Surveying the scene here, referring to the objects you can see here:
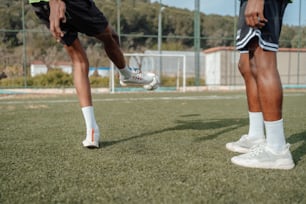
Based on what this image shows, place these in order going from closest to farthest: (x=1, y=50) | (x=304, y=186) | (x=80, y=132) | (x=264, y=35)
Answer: (x=304, y=186) < (x=264, y=35) < (x=80, y=132) < (x=1, y=50)

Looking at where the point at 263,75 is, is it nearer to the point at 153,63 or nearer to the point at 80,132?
the point at 80,132

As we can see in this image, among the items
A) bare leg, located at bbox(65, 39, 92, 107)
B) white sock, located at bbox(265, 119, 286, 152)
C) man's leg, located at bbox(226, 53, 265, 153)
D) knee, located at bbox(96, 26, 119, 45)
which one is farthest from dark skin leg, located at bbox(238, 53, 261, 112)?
bare leg, located at bbox(65, 39, 92, 107)

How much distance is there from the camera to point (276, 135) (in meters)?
1.93

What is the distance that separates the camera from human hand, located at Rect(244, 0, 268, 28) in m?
1.77

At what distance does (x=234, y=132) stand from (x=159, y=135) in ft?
2.37

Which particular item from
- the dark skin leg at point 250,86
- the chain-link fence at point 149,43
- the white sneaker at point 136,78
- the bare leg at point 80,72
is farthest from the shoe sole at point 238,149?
the chain-link fence at point 149,43

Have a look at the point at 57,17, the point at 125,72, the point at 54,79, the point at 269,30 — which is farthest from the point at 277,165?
the point at 54,79

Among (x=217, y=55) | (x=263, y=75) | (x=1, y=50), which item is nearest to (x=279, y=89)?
(x=263, y=75)

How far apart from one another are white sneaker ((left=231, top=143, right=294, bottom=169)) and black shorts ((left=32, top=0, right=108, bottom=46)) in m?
1.34

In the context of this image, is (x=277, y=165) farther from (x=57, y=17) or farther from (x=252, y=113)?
(x=57, y=17)

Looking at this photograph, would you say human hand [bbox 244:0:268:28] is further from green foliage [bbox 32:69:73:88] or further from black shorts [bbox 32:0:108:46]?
green foliage [bbox 32:69:73:88]

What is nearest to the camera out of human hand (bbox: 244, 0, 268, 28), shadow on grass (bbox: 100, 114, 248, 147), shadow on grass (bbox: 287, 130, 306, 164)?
human hand (bbox: 244, 0, 268, 28)

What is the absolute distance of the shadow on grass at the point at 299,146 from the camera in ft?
6.98

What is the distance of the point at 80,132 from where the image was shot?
10.3 feet
